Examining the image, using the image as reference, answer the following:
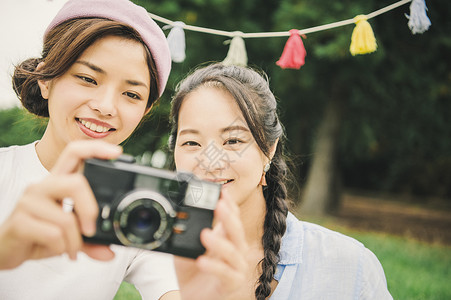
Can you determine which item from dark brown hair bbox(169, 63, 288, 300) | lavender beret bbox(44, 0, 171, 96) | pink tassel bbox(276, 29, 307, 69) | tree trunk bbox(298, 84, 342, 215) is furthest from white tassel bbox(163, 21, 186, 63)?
tree trunk bbox(298, 84, 342, 215)

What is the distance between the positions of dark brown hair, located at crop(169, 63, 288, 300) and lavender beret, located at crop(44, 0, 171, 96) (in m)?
0.33

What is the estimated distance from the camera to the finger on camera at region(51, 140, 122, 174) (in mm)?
1238

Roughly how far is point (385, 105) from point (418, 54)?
5.36 feet

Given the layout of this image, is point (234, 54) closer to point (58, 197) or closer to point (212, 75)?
point (212, 75)

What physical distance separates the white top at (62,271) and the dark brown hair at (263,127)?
1.70 feet

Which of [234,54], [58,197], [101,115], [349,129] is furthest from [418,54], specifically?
[58,197]

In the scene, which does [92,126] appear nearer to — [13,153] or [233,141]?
[13,153]

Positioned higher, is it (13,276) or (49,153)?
(49,153)

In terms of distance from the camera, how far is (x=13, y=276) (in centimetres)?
166

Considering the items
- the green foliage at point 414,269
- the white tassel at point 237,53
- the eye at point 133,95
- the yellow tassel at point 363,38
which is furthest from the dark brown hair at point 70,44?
the green foliage at point 414,269

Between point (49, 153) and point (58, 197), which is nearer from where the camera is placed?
point (58, 197)

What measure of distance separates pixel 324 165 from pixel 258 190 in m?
7.79

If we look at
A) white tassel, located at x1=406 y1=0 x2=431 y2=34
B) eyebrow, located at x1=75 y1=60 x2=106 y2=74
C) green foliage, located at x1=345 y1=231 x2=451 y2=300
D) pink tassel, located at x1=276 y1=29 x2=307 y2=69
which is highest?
white tassel, located at x1=406 y1=0 x2=431 y2=34

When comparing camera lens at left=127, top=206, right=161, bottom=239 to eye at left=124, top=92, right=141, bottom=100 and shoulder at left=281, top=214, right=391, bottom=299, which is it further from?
shoulder at left=281, top=214, right=391, bottom=299
